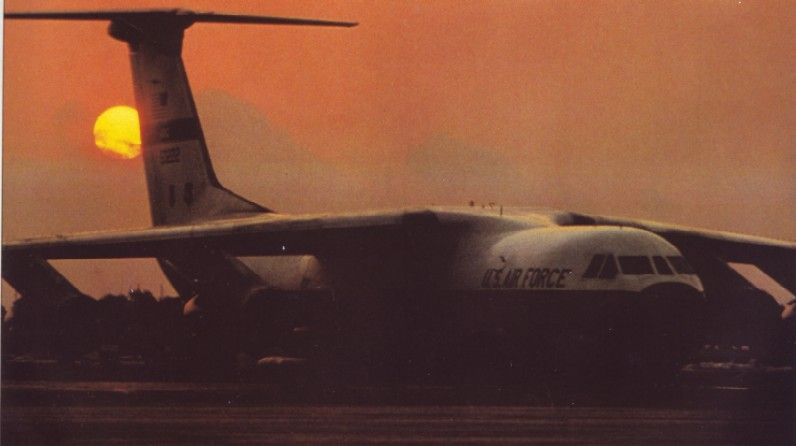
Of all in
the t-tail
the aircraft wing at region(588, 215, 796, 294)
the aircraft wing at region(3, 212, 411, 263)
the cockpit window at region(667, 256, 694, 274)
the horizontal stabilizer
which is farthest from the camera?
the t-tail

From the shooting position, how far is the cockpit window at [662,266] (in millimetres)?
16500

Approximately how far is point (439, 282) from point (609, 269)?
2899 mm

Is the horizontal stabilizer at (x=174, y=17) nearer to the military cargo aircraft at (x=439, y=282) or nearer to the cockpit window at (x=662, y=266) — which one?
the military cargo aircraft at (x=439, y=282)

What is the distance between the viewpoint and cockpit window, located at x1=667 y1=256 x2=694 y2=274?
655 inches

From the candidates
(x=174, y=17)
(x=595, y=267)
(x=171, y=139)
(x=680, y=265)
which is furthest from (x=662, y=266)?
(x=171, y=139)

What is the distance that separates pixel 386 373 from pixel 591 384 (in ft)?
10.1

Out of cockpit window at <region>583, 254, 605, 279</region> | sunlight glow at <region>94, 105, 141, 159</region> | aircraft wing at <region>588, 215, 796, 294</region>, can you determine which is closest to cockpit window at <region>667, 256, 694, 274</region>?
cockpit window at <region>583, 254, 605, 279</region>

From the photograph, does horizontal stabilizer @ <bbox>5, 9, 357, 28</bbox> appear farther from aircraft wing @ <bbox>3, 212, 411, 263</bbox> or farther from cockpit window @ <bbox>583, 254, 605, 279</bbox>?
cockpit window @ <bbox>583, 254, 605, 279</bbox>

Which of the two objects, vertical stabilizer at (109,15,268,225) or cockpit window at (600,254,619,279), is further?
vertical stabilizer at (109,15,268,225)

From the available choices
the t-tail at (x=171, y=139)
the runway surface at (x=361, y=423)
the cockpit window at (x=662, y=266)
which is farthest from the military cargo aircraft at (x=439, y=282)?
the runway surface at (x=361, y=423)

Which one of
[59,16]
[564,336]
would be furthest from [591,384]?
[59,16]

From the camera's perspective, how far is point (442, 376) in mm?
18953

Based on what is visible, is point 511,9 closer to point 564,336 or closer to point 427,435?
point 564,336

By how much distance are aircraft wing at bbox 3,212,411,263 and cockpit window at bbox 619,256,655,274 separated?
3.33 meters
